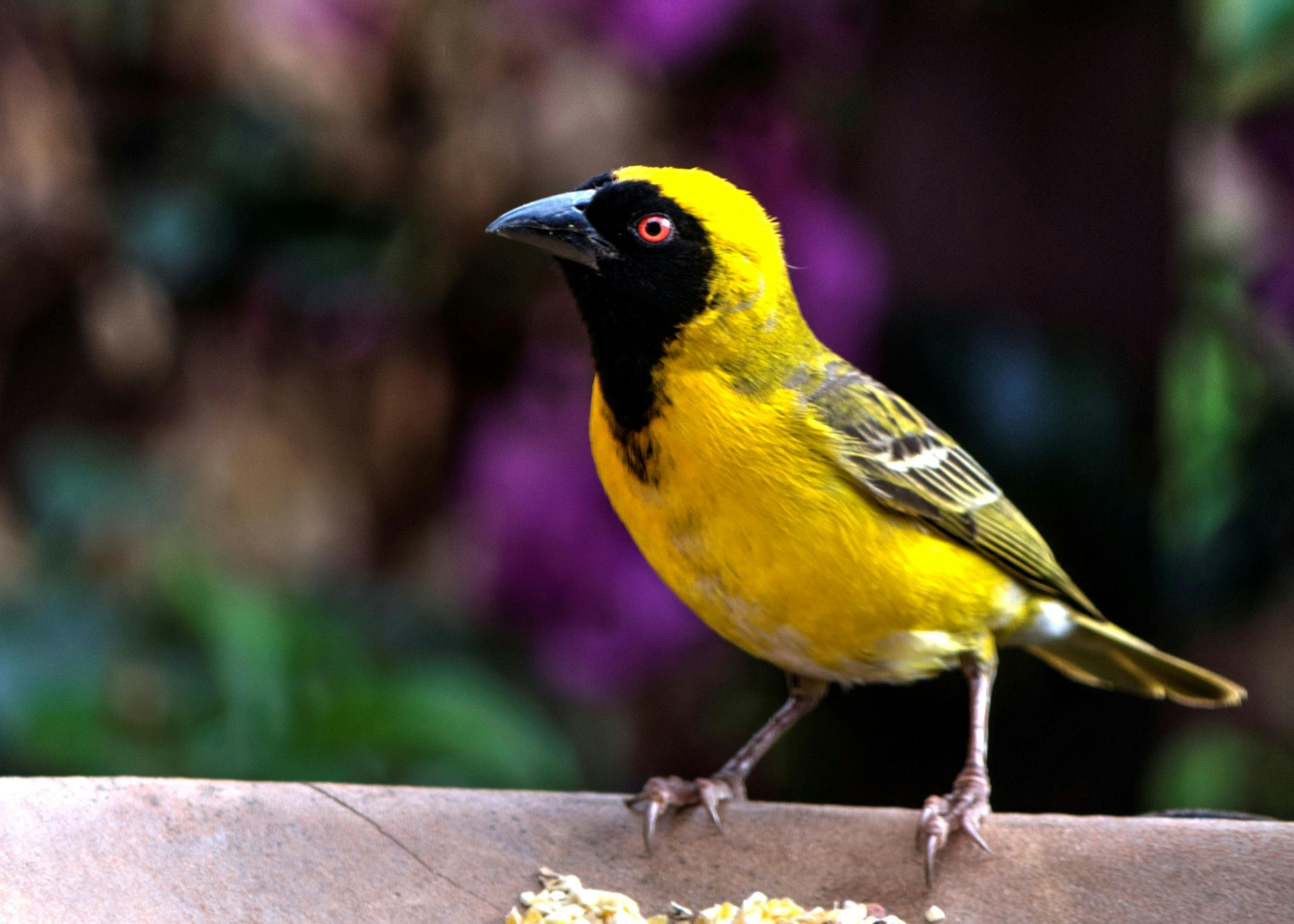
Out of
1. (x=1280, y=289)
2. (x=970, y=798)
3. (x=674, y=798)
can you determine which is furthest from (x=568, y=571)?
(x=1280, y=289)

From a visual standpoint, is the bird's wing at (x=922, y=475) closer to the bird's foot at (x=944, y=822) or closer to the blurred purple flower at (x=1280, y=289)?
the bird's foot at (x=944, y=822)

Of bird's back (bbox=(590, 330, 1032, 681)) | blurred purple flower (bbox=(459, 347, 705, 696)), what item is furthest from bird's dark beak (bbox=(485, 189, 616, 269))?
blurred purple flower (bbox=(459, 347, 705, 696))

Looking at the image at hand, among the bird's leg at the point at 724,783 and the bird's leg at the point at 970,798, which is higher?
the bird's leg at the point at 970,798

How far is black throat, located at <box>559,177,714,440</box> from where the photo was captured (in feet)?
7.92

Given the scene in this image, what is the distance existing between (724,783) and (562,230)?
1.03 meters

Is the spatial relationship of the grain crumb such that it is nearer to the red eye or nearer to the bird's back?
the bird's back

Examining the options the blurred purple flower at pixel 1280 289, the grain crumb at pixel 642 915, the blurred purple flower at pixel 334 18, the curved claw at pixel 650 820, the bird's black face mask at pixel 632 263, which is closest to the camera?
the grain crumb at pixel 642 915

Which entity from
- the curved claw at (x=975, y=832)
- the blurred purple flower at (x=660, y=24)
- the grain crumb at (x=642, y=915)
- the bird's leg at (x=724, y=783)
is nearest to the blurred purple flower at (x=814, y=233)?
the blurred purple flower at (x=660, y=24)

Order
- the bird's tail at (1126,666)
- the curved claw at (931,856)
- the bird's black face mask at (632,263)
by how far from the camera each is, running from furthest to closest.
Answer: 1. the bird's tail at (1126,666)
2. the bird's black face mask at (632,263)
3. the curved claw at (931,856)

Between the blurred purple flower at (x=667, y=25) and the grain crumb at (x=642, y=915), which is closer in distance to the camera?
the grain crumb at (x=642, y=915)

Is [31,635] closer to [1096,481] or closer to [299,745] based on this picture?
[299,745]

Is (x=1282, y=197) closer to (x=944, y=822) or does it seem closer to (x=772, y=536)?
(x=772, y=536)

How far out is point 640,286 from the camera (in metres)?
2.42

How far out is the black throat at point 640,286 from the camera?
241cm
